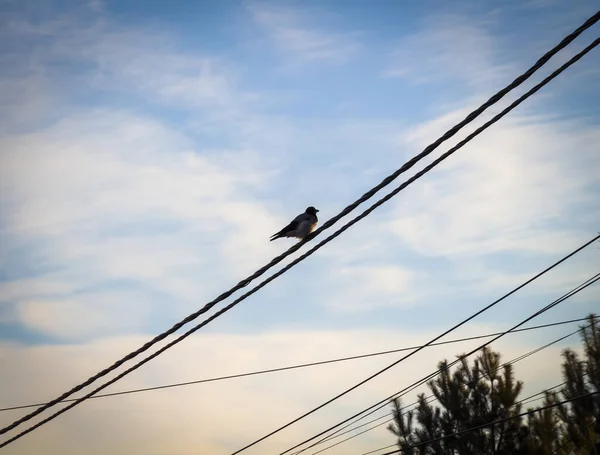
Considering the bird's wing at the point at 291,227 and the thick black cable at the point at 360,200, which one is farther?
the bird's wing at the point at 291,227

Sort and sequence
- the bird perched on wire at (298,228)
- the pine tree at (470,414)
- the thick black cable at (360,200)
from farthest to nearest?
1. the pine tree at (470,414)
2. the bird perched on wire at (298,228)
3. the thick black cable at (360,200)

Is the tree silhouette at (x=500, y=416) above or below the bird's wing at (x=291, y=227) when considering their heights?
below

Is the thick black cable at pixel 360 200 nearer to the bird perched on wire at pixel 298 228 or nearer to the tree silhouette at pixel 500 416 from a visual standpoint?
the bird perched on wire at pixel 298 228

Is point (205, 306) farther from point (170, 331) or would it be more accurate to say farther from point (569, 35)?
Result: point (569, 35)

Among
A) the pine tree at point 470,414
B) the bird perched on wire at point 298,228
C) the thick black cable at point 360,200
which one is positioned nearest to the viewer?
the thick black cable at point 360,200

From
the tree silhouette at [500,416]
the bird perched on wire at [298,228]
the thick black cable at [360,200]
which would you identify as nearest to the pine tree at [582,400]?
the tree silhouette at [500,416]

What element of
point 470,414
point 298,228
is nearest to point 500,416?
point 470,414

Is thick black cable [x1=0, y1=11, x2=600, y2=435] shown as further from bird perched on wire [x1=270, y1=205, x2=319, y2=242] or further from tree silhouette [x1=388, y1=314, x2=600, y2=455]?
tree silhouette [x1=388, y1=314, x2=600, y2=455]

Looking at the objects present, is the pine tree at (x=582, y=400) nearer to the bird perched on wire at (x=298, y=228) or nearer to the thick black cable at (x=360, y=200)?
the bird perched on wire at (x=298, y=228)

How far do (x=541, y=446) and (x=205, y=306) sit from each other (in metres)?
13.1

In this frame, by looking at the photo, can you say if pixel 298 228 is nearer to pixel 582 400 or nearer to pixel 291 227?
pixel 291 227

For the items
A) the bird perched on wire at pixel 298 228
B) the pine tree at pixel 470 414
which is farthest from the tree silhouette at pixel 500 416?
the bird perched on wire at pixel 298 228

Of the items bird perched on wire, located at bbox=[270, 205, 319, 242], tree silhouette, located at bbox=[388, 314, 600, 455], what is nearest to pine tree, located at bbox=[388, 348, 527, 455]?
tree silhouette, located at bbox=[388, 314, 600, 455]

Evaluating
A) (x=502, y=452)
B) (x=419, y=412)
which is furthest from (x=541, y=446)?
(x=419, y=412)
